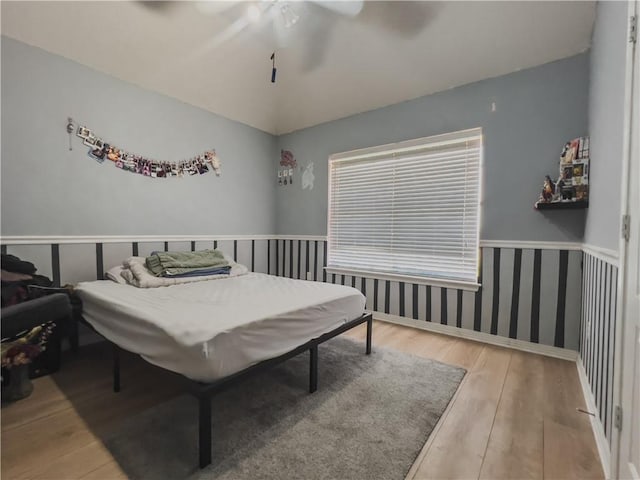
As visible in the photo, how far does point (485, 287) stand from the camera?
269 centimetres

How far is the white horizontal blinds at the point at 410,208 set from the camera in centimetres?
279

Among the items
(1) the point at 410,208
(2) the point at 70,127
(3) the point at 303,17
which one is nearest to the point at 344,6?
(3) the point at 303,17

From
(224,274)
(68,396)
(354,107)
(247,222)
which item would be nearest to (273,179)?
(247,222)

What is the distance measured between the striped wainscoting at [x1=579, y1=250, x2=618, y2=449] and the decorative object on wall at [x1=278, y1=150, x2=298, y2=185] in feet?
10.7

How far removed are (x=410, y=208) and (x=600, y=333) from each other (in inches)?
72.9

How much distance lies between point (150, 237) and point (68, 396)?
61.6 inches

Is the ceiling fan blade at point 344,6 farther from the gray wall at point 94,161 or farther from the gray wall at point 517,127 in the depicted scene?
the gray wall at point 94,161

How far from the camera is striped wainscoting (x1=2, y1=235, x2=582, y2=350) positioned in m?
2.31

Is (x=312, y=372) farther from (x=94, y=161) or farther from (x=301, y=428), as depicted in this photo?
(x=94, y=161)

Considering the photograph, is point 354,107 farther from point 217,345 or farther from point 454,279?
point 217,345

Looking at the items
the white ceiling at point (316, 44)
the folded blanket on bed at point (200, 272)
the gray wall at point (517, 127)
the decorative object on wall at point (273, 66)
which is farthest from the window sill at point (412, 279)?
the decorative object on wall at point (273, 66)

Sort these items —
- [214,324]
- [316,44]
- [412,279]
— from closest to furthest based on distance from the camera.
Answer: [214,324]
[316,44]
[412,279]

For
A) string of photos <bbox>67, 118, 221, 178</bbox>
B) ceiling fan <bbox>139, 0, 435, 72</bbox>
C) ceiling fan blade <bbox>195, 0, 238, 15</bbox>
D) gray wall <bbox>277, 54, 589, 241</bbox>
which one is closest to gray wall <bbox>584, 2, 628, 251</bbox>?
gray wall <bbox>277, 54, 589, 241</bbox>

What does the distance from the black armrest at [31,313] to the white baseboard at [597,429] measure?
2.70 meters
